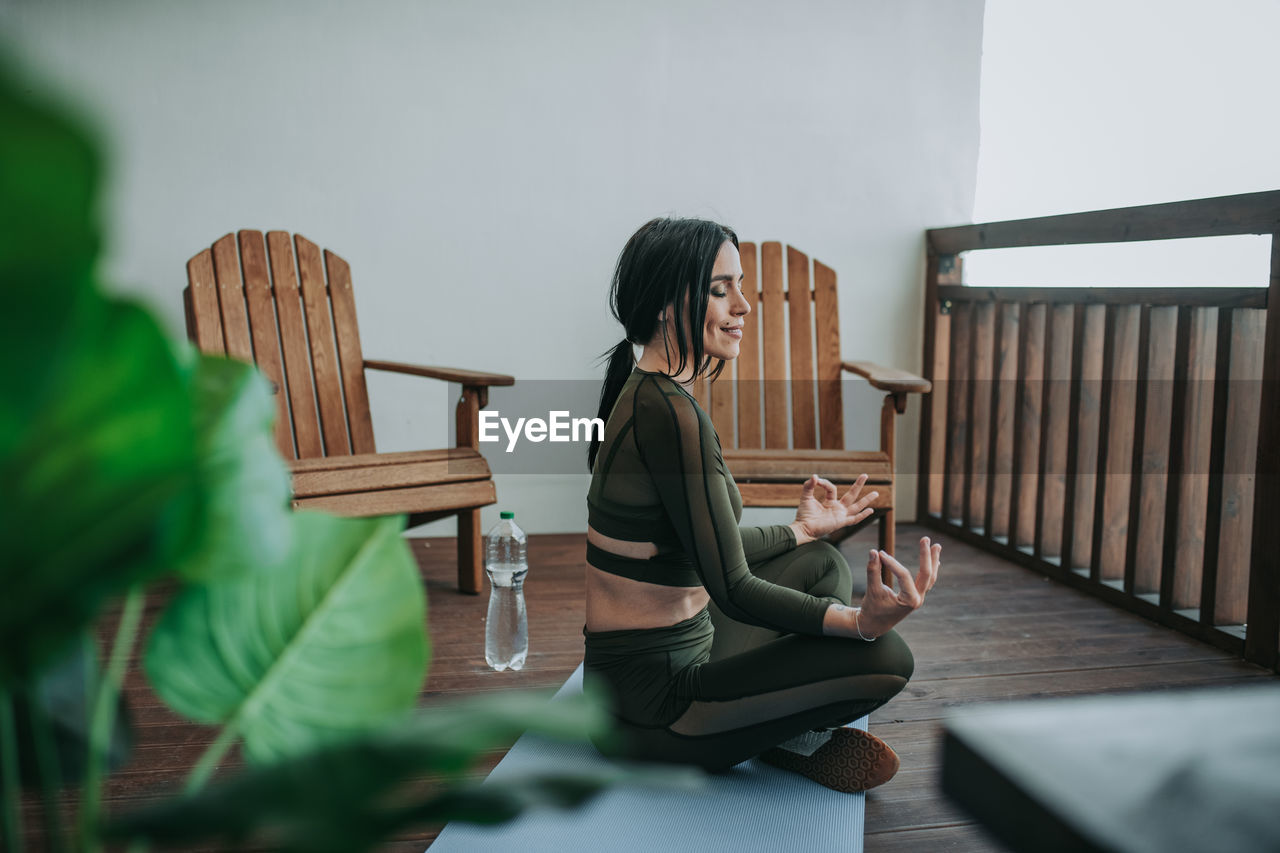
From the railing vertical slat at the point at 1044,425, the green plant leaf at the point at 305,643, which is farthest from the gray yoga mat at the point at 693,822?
the railing vertical slat at the point at 1044,425

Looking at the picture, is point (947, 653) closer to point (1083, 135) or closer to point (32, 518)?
point (1083, 135)

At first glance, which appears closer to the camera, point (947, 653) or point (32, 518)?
point (32, 518)

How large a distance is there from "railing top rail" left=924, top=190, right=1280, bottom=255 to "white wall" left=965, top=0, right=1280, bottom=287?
0.28ft

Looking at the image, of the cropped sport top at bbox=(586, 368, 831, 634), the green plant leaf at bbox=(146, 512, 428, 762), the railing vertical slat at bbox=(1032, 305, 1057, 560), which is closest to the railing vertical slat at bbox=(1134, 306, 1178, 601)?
the railing vertical slat at bbox=(1032, 305, 1057, 560)

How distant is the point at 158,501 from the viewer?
0.28 meters

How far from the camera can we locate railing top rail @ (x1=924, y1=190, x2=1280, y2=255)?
228 cm

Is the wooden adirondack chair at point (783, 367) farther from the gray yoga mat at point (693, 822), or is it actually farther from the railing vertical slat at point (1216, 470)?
the gray yoga mat at point (693, 822)

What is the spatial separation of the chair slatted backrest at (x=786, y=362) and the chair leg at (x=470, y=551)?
3.01 ft

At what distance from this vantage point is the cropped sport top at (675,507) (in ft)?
5.08

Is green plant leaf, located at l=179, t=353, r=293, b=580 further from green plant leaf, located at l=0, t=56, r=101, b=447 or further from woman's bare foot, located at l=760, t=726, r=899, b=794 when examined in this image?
woman's bare foot, located at l=760, t=726, r=899, b=794

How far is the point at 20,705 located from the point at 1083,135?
3.51m

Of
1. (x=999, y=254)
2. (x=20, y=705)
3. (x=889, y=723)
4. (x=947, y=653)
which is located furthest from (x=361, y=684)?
(x=999, y=254)

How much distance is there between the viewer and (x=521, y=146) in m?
3.46

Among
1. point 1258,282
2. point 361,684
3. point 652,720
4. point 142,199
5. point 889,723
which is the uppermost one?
point 142,199
